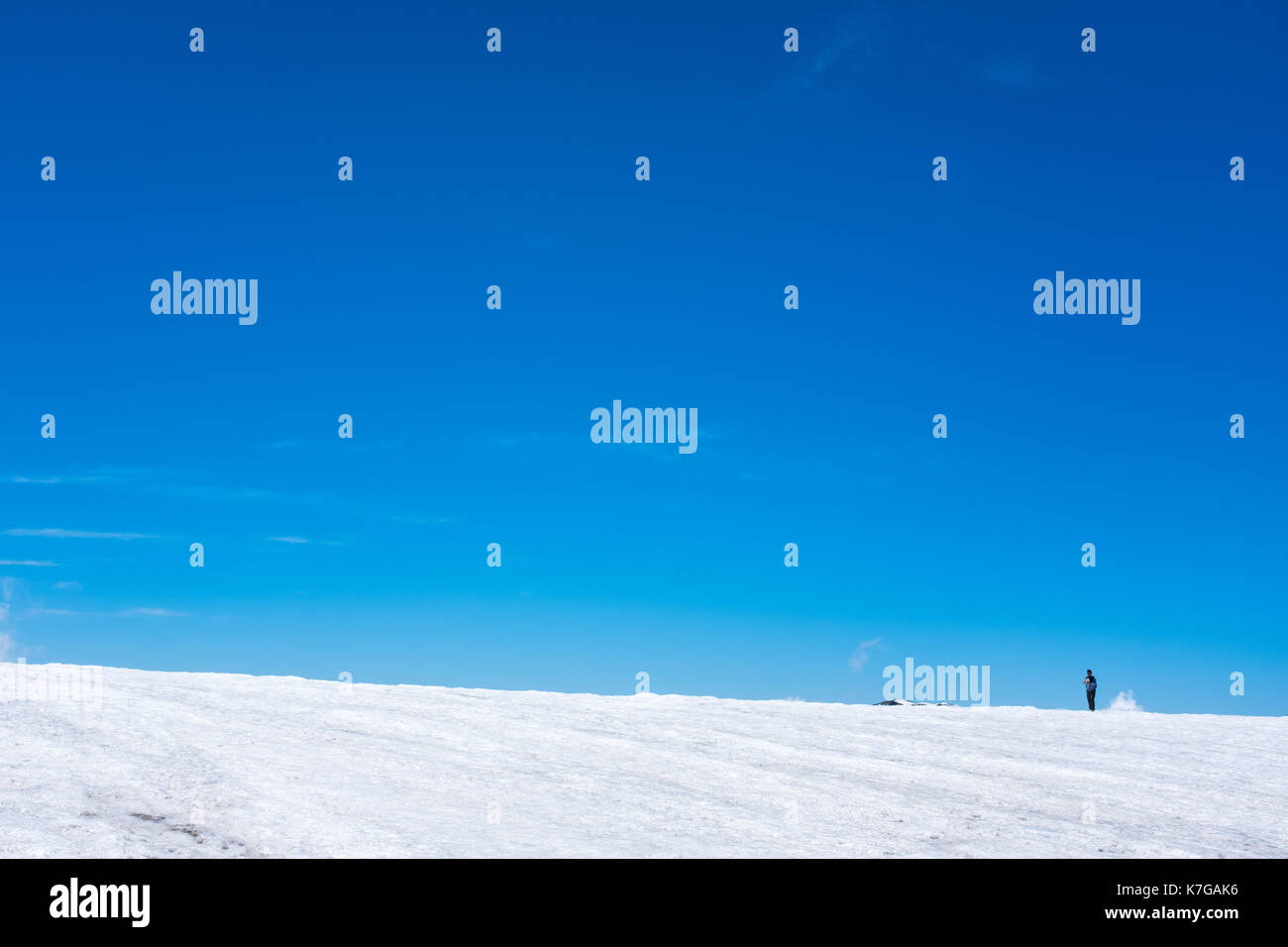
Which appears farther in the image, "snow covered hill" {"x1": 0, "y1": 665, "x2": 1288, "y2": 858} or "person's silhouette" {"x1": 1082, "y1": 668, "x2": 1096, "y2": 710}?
"person's silhouette" {"x1": 1082, "y1": 668, "x2": 1096, "y2": 710}

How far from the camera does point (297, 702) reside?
76.6 feet

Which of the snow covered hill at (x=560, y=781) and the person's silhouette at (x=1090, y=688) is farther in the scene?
the person's silhouette at (x=1090, y=688)

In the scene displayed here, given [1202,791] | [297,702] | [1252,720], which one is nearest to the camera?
[1202,791]

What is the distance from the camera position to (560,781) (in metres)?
17.3

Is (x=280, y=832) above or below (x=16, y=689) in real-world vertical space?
below

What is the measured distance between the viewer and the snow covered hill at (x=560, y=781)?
1312 cm

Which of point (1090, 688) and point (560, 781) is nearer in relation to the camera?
point (560, 781)

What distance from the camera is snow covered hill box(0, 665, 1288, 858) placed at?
13117 mm
